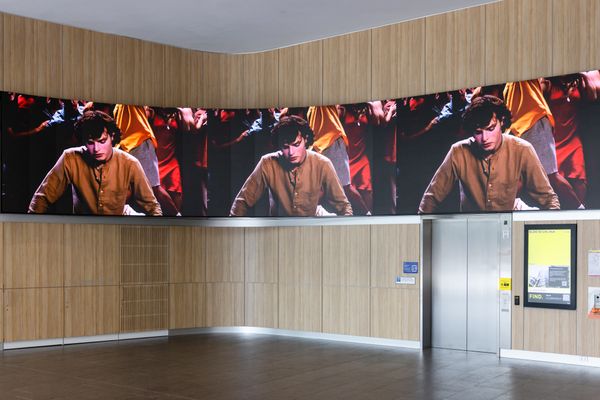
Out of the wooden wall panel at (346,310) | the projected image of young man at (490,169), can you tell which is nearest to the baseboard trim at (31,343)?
the wooden wall panel at (346,310)

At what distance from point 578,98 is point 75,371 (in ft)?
33.9

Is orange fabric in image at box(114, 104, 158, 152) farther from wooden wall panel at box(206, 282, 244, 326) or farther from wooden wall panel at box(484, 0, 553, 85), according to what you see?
wooden wall panel at box(484, 0, 553, 85)

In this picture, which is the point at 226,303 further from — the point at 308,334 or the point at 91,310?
the point at 91,310

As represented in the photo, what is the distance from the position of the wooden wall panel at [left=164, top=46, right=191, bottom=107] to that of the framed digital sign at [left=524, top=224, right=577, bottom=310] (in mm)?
8827

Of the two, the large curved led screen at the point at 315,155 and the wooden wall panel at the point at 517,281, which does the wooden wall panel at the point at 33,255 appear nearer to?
the large curved led screen at the point at 315,155

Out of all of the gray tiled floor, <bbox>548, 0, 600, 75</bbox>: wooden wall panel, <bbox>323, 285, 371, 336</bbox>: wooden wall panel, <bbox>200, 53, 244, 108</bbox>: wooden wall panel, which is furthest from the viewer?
<bbox>200, 53, 244, 108</bbox>: wooden wall panel

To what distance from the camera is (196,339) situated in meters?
16.9

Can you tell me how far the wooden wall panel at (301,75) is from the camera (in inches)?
680

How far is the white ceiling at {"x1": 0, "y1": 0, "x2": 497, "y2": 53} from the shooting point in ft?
48.6

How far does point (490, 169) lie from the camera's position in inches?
566

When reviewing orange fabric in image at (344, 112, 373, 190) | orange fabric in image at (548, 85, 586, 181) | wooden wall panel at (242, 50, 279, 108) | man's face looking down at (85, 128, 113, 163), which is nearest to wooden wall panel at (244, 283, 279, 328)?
orange fabric in image at (344, 112, 373, 190)

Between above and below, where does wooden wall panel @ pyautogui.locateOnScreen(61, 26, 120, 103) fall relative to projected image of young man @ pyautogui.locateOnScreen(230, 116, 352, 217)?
above

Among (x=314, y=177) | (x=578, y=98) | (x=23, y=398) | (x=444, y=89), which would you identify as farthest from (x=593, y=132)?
(x=23, y=398)

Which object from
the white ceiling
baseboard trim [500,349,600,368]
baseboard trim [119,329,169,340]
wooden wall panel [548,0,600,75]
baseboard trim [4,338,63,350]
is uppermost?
the white ceiling
